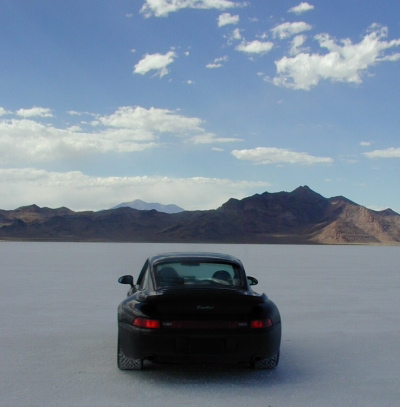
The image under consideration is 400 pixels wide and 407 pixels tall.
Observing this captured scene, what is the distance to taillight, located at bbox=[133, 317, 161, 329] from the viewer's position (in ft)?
18.0

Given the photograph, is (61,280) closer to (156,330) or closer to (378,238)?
(156,330)

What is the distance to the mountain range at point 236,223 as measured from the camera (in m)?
127

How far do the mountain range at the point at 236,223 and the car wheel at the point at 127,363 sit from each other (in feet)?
383

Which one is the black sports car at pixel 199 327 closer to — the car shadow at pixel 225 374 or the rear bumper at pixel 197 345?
the rear bumper at pixel 197 345

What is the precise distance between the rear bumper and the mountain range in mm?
117315

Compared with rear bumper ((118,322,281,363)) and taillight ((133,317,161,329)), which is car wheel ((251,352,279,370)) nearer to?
rear bumper ((118,322,281,363))

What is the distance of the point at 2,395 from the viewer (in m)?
5.08

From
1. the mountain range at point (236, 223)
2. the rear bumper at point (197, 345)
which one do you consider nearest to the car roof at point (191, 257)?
the rear bumper at point (197, 345)

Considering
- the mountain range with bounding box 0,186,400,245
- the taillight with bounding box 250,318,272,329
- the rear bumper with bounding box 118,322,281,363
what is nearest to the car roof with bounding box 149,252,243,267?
the taillight with bounding box 250,318,272,329

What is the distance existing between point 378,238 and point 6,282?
A: 394 feet

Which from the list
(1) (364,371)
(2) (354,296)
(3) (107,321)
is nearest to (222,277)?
(1) (364,371)

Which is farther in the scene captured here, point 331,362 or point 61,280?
point 61,280

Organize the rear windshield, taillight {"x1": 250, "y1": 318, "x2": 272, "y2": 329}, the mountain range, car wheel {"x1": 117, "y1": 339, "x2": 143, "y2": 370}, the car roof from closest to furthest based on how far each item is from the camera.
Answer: taillight {"x1": 250, "y1": 318, "x2": 272, "y2": 329} → car wheel {"x1": 117, "y1": 339, "x2": 143, "y2": 370} → the rear windshield → the car roof → the mountain range

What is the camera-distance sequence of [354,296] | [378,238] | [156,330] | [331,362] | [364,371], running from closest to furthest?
[156,330], [364,371], [331,362], [354,296], [378,238]
